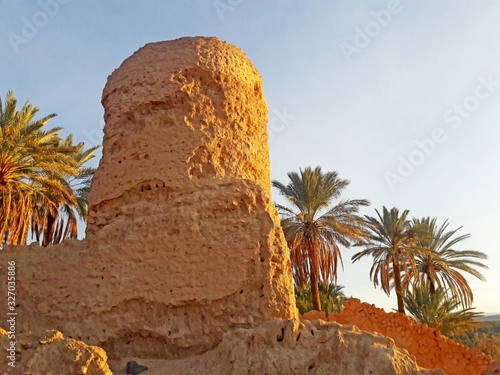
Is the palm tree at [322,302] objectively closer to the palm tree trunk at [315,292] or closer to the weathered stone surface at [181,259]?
the palm tree trunk at [315,292]

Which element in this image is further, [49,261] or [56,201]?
[56,201]

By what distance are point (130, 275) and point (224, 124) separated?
238 centimetres

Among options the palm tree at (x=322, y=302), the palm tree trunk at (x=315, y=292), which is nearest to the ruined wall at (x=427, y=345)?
the palm tree trunk at (x=315, y=292)

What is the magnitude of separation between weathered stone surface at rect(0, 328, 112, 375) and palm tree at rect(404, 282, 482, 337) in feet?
44.0

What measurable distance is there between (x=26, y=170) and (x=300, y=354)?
401 inches

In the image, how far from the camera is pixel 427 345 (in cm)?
781

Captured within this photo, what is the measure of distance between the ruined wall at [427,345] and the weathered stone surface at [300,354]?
334 cm

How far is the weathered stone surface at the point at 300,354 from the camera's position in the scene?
4.53 metres

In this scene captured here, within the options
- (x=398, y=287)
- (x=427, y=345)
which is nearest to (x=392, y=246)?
(x=398, y=287)

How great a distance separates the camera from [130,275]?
5613mm

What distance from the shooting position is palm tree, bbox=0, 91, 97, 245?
1185 cm

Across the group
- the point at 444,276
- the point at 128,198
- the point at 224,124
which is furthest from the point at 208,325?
the point at 444,276

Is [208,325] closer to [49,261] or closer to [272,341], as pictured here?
[272,341]

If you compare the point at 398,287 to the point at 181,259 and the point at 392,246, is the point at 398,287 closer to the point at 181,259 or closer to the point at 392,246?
the point at 392,246
